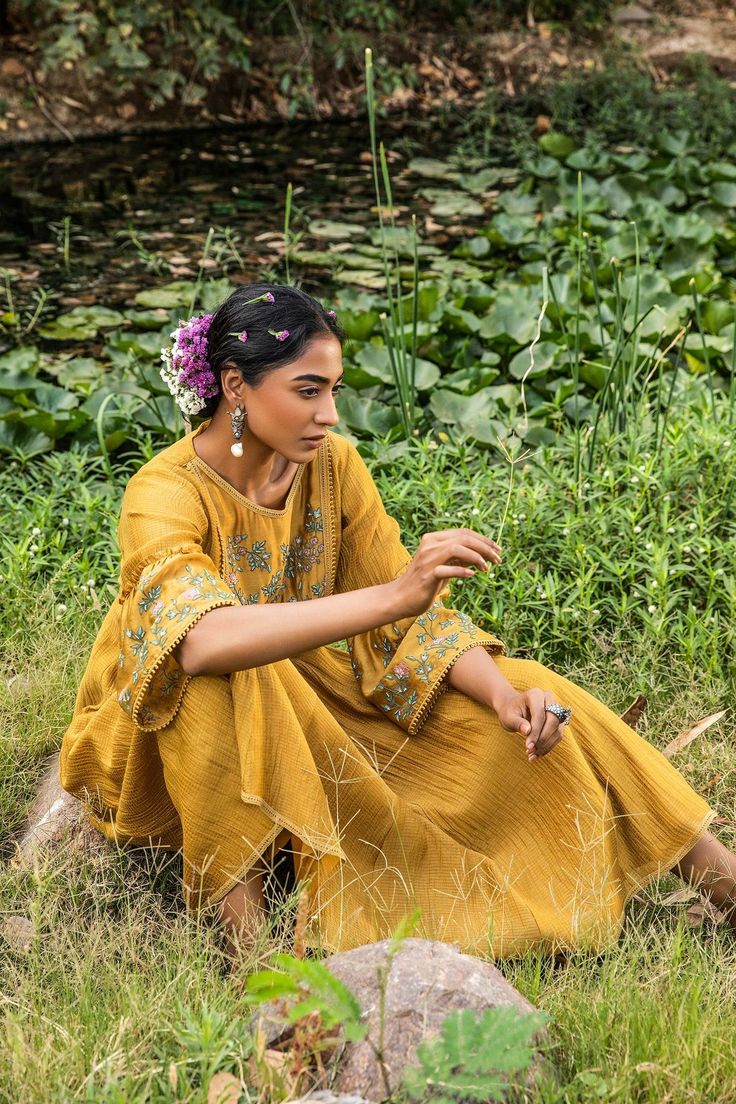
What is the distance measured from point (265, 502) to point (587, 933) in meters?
0.92

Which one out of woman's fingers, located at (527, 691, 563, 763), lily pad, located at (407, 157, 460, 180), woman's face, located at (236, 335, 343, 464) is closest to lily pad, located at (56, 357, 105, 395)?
woman's face, located at (236, 335, 343, 464)

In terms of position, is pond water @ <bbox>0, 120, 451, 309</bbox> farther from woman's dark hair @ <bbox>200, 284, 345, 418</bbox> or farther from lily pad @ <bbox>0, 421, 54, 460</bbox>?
woman's dark hair @ <bbox>200, 284, 345, 418</bbox>

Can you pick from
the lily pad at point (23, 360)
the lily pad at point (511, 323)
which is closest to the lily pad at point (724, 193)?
the lily pad at point (511, 323)

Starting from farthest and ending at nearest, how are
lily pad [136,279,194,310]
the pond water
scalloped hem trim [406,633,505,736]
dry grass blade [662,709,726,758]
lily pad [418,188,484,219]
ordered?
1. lily pad [418,188,484,219]
2. the pond water
3. lily pad [136,279,194,310]
4. dry grass blade [662,709,726,758]
5. scalloped hem trim [406,633,505,736]

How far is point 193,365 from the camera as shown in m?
2.23

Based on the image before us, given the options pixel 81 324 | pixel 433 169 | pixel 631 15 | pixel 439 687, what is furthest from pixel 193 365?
pixel 631 15

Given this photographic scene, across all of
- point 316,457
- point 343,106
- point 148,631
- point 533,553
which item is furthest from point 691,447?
point 343,106

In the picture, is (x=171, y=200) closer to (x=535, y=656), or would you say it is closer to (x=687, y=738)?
(x=535, y=656)

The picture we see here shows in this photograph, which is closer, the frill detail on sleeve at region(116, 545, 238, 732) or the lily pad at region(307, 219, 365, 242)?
the frill detail on sleeve at region(116, 545, 238, 732)

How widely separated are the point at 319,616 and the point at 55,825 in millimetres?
874

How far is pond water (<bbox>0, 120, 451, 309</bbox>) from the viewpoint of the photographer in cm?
540

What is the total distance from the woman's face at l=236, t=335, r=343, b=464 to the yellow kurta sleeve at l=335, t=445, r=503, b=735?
218 millimetres

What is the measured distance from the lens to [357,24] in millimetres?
8500

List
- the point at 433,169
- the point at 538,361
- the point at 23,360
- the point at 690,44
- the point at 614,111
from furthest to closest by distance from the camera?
the point at 690,44 < the point at 614,111 < the point at 433,169 < the point at 23,360 < the point at 538,361
